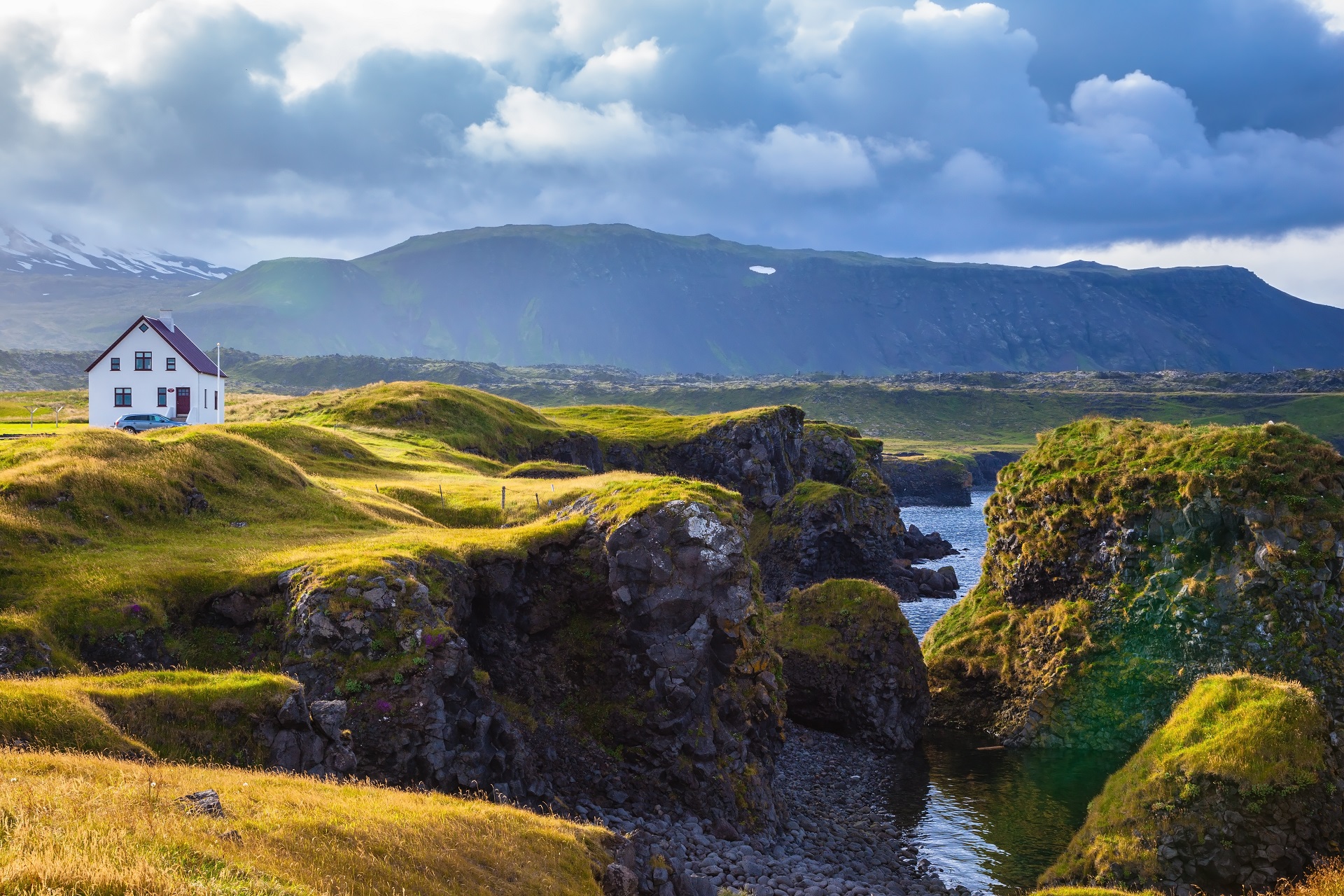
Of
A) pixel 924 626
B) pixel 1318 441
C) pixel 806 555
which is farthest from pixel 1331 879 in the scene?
pixel 806 555

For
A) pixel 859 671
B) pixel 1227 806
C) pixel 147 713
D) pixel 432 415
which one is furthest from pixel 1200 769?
pixel 432 415

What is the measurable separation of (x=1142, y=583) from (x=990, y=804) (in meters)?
14.9

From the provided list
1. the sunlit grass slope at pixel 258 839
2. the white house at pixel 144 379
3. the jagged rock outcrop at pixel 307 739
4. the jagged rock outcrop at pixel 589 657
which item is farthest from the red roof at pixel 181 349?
the sunlit grass slope at pixel 258 839

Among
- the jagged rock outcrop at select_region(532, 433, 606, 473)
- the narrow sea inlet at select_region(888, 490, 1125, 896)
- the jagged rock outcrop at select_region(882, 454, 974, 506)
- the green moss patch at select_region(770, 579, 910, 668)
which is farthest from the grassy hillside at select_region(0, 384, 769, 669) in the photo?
the jagged rock outcrop at select_region(882, 454, 974, 506)

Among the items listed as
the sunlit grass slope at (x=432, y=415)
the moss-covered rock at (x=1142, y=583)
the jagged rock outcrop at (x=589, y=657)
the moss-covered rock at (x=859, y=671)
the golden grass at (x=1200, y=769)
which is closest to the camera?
the golden grass at (x=1200, y=769)

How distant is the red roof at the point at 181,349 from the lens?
81562mm

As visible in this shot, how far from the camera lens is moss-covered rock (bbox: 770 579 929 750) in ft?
147

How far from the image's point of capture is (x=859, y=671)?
4531cm

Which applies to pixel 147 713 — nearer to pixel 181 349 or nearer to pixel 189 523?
pixel 189 523

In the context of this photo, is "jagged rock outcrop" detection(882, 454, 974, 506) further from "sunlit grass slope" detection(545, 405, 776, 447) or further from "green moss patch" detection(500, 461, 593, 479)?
"green moss patch" detection(500, 461, 593, 479)

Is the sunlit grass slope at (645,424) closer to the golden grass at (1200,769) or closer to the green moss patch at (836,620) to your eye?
the green moss patch at (836,620)

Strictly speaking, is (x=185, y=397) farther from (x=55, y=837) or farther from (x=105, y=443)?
(x=55, y=837)

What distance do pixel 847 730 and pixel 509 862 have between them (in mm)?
31431

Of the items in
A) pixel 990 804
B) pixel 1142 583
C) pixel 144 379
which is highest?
pixel 144 379
